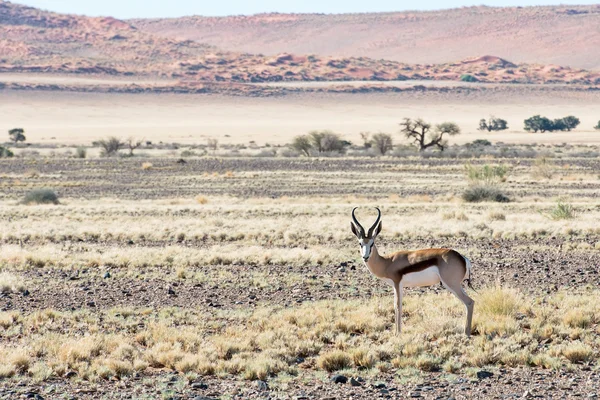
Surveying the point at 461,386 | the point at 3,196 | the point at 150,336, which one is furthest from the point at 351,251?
the point at 3,196

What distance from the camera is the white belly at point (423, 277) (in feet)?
35.8

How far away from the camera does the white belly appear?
35.8ft

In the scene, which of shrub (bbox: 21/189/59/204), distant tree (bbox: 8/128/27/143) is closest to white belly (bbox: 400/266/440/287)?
shrub (bbox: 21/189/59/204)

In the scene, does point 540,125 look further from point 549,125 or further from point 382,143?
point 382,143

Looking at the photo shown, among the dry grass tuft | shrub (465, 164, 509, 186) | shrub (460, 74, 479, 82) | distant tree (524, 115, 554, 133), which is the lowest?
the dry grass tuft

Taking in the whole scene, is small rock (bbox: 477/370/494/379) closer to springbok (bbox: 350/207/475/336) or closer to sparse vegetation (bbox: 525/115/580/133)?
springbok (bbox: 350/207/475/336)

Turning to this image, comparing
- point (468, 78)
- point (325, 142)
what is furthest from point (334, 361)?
point (468, 78)

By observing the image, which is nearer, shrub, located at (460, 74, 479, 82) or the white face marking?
the white face marking

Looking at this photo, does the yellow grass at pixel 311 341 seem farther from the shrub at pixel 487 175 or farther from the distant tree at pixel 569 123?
the distant tree at pixel 569 123

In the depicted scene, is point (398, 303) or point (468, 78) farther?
point (468, 78)

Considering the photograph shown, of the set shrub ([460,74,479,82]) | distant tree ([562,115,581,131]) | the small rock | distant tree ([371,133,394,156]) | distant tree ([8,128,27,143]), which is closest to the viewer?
the small rock

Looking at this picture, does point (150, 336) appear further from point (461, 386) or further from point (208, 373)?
point (461, 386)

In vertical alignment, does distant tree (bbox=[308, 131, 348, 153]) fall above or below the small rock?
above

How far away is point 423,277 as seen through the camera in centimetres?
1095
